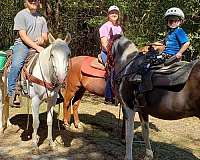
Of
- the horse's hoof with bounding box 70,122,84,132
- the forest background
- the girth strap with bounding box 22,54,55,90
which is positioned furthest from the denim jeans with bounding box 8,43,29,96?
the forest background

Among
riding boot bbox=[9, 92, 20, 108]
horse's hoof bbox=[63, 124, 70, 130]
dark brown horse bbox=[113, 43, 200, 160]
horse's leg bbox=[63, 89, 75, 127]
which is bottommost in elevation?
horse's hoof bbox=[63, 124, 70, 130]

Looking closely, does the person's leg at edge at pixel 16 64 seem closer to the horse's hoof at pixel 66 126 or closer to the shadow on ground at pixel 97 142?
the shadow on ground at pixel 97 142

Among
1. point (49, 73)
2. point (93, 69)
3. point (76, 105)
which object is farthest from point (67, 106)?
point (49, 73)

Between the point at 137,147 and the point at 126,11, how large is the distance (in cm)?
469

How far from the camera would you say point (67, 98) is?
24.6 ft

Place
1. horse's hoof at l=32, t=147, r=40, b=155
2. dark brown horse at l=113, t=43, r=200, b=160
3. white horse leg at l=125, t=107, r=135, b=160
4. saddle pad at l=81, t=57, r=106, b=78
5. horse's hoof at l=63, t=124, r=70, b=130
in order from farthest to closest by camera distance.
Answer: horse's hoof at l=63, t=124, r=70, b=130
saddle pad at l=81, t=57, r=106, b=78
horse's hoof at l=32, t=147, r=40, b=155
white horse leg at l=125, t=107, r=135, b=160
dark brown horse at l=113, t=43, r=200, b=160

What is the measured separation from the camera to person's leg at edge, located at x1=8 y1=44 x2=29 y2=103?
5.90 metres

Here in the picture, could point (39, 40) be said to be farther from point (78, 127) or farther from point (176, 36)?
point (176, 36)

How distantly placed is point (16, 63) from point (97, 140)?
1.93 meters

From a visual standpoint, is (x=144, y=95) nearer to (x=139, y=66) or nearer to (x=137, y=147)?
(x=139, y=66)

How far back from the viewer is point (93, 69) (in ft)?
22.9

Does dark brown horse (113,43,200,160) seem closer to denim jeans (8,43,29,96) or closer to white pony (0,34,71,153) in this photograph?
white pony (0,34,71,153)

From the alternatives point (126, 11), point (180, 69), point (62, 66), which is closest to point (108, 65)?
point (62, 66)

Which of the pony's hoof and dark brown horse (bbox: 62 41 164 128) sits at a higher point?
dark brown horse (bbox: 62 41 164 128)
